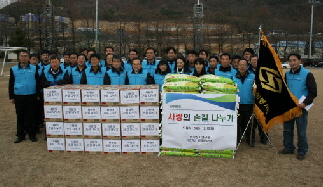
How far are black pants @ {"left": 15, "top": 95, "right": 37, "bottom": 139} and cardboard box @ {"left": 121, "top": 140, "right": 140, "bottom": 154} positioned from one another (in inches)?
91.1

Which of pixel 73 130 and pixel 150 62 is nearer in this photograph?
pixel 73 130

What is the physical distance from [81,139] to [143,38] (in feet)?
138

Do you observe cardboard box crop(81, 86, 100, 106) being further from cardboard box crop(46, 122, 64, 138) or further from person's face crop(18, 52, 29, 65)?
person's face crop(18, 52, 29, 65)

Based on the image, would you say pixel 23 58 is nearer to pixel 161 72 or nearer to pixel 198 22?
pixel 161 72

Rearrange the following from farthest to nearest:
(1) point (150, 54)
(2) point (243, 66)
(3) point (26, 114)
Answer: (1) point (150, 54) → (3) point (26, 114) → (2) point (243, 66)

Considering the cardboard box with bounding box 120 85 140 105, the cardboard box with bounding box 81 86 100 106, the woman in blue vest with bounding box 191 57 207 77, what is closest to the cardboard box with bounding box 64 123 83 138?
the cardboard box with bounding box 81 86 100 106

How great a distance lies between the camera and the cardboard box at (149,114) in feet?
18.1

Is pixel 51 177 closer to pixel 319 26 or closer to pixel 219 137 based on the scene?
pixel 219 137

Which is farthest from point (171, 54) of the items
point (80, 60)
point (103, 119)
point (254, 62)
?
point (103, 119)

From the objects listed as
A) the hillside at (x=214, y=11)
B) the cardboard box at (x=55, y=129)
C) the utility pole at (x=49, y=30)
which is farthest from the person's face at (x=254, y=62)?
the hillside at (x=214, y=11)

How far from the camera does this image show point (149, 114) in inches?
219

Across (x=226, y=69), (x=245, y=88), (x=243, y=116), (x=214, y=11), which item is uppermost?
(x=214, y=11)

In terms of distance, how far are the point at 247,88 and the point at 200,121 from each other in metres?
1.35

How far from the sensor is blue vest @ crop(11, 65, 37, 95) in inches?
247
